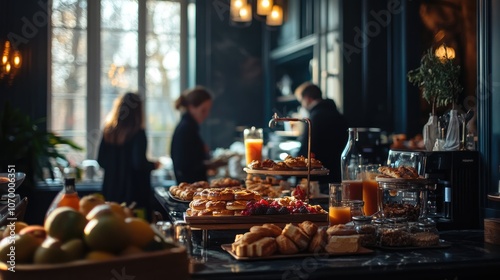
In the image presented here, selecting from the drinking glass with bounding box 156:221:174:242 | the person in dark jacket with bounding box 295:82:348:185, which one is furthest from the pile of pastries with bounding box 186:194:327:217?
the person in dark jacket with bounding box 295:82:348:185

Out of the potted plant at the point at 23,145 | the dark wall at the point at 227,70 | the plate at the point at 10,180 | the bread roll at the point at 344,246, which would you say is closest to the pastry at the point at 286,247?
the bread roll at the point at 344,246

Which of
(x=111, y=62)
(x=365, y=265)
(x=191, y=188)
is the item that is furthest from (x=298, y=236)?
(x=111, y=62)

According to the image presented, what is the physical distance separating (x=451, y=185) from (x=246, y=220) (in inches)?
39.8

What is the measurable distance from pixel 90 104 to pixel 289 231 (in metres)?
5.95

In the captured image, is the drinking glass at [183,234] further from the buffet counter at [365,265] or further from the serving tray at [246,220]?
the serving tray at [246,220]

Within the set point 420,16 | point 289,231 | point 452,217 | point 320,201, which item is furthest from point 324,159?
point 289,231

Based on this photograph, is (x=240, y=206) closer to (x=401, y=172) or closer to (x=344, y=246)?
(x=344, y=246)

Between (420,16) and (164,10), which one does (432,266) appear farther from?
(164,10)

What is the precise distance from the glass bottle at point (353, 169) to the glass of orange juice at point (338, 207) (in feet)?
0.65

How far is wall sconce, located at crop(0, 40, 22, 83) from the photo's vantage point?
561cm

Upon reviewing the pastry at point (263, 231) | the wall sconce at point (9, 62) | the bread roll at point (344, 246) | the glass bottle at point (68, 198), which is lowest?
the bread roll at point (344, 246)

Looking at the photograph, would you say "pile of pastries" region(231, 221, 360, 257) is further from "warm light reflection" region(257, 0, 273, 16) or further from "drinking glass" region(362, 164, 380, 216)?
"warm light reflection" region(257, 0, 273, 16)

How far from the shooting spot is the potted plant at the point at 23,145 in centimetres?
555

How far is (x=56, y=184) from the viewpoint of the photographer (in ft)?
21.7
